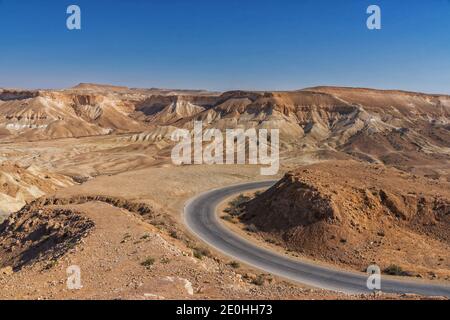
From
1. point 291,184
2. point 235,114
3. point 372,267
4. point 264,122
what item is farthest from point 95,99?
point 372,267

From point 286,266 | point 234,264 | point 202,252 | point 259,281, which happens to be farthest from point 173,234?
point 259,281

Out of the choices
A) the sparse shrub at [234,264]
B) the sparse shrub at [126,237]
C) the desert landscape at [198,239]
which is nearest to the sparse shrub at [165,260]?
the desert landscape at [198,239]

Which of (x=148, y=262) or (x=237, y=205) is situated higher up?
(x=148, y=262)

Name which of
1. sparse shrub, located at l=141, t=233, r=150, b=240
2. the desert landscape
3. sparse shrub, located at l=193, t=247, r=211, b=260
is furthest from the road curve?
sparse shrub, located at l=141, t=233, r=150, b=240

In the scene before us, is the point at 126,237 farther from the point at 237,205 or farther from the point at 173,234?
the point at 237,205

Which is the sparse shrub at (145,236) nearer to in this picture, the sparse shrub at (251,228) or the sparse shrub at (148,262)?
the sparse shrub at (148,262)

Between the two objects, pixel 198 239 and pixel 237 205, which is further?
pixel 237 205

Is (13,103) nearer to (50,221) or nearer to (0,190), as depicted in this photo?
(0,190)

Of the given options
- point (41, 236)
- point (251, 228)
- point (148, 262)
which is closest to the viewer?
point (148, 262)
